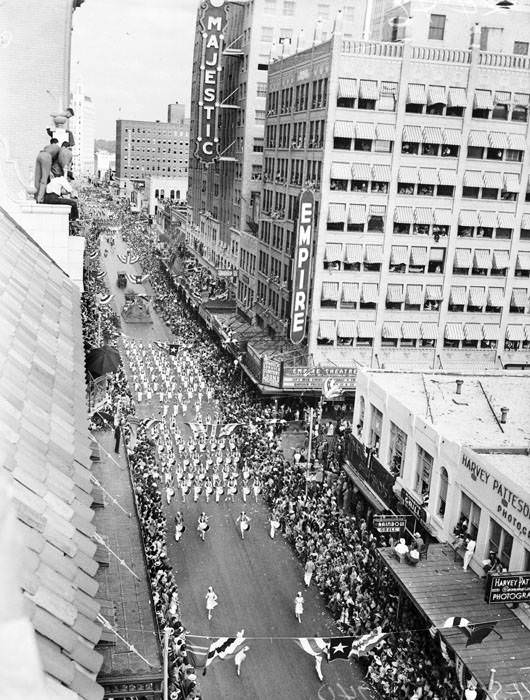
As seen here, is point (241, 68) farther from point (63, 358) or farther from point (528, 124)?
point (63, 358)

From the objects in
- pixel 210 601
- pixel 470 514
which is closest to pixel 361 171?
pixel 470 514

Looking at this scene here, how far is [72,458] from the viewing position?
8.12 meters

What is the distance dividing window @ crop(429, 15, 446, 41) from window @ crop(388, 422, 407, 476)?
35510 millimetres

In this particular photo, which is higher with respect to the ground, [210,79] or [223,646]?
[210,79]

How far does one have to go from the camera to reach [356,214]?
1882 inches

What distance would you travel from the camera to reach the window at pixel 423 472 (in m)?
27.6

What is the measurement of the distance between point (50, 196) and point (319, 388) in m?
28.5

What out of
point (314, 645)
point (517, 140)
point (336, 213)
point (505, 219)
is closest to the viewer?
point (314, 645)

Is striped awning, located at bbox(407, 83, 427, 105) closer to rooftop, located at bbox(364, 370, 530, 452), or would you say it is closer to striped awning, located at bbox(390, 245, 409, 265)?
striped awning, located at bbox(390, 245, 409, 265)

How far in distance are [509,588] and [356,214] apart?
3189cm

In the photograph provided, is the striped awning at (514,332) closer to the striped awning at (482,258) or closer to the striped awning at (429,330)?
the striped awning at (482,258)

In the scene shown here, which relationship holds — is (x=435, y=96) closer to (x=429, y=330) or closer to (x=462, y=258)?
(x=462, y=258)

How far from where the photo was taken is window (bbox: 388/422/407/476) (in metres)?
30.0

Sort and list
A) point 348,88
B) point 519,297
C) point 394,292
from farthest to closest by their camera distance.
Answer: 1. point 519,297
2. point 394,292
3. point 348,88
